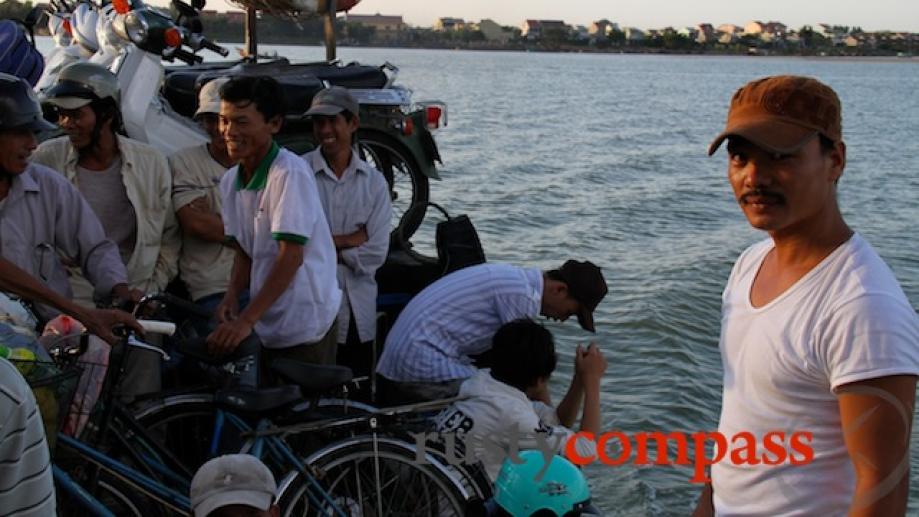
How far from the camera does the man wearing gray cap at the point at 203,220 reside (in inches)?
181

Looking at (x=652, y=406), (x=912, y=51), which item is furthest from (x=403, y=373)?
(x=912, y=51)

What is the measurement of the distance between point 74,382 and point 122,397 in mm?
882

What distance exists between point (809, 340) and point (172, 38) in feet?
15.0

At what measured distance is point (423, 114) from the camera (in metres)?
7.23

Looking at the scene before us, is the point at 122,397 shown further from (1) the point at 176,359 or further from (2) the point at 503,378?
(2) the point at 503,378

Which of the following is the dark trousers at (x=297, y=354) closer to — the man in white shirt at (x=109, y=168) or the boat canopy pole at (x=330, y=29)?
the man in white shirt at (x=109, y=168)

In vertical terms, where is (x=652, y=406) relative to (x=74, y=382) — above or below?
below

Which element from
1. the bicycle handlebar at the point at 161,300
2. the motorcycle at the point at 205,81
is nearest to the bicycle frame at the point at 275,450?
the bicycle handlebar at the point at 161,300

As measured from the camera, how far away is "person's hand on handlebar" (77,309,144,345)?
132 inches

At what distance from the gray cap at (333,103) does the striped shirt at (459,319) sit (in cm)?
103

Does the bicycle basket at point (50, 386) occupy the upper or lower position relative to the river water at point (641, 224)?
upper

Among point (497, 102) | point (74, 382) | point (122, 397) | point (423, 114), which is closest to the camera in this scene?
point (74, 382)

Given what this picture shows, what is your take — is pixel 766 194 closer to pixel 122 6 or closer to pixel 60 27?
pixel 122 6

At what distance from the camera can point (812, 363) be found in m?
2.09
